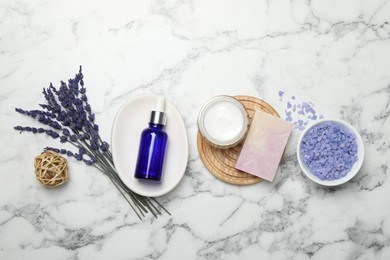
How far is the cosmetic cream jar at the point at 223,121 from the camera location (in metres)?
1.21

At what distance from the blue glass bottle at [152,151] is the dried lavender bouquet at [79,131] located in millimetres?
80

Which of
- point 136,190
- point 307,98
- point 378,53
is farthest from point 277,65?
point 136,190

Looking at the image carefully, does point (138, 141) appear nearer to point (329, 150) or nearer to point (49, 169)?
point (49, 169)

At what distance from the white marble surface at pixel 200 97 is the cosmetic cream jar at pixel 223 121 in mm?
78

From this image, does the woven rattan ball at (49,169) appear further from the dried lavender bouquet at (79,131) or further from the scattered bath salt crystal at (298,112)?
the scattered bath salt crystal at (298,112)

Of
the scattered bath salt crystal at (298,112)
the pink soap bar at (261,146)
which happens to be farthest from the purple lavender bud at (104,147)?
the scattered bath salt crystal at (298,112)

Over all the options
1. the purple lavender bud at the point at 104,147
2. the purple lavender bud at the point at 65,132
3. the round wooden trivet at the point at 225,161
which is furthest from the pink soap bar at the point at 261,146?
the purple lavender bud at the point at 65,132

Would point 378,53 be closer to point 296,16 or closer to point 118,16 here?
point 296,16

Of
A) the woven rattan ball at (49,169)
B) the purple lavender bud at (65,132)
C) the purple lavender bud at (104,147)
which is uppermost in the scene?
the purple lavender bud at (65,132)

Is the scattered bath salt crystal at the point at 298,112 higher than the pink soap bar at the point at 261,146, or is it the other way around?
the scattered bath salt crystal at the point at 298,112

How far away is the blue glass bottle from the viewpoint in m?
1.23

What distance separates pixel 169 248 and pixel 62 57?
0.59 meters

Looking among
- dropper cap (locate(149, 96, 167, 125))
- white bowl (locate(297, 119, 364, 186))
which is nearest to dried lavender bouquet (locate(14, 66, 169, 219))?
dropper cap (locate(149, 96, 167, 125))

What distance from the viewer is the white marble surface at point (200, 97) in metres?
1.29
